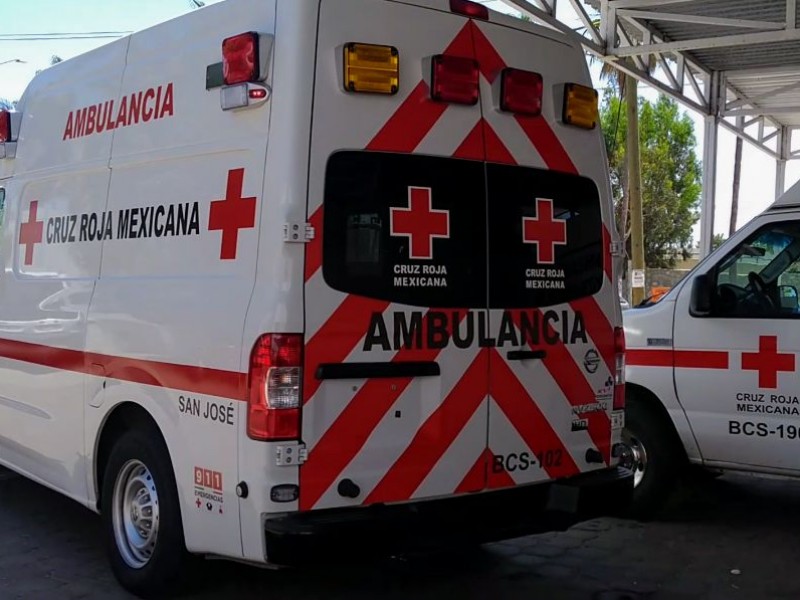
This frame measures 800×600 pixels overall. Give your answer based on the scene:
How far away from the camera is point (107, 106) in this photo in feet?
16.1

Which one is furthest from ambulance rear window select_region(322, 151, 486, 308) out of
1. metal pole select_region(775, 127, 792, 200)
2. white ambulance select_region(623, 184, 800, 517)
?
metal pole select_region(775, 127, 792, 200)

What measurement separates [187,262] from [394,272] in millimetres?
974

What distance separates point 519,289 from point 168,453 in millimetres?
1780

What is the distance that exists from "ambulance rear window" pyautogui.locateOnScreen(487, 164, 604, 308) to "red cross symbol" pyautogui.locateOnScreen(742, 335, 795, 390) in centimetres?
Result: 145

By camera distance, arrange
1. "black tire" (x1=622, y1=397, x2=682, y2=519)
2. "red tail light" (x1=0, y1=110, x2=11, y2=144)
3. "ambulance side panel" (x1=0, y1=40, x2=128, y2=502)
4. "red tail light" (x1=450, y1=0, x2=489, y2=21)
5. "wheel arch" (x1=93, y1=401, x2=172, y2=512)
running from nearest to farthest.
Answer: "red tail light" (x1=450, y1=0, x2=489, y2=21) < "wheel arch" (x1=93, y1=401, x2=172, y2=512) < "ambulance side panel" (x1=0, y1=40, x2=128, y2=502) < "red tail light" (x1=0, y1=110, x2=11, y2=144) < "black tire" (x1=622, y1=397, x2=682, y2=519)

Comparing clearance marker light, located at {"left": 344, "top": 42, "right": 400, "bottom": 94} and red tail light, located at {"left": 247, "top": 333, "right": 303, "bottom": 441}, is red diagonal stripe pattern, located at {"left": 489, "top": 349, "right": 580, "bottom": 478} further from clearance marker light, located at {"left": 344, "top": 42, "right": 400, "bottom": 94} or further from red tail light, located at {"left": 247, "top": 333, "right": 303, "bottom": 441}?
clearance marker light, located at {"left": 344, "top": 42, "right": 400, "bottom": 94}

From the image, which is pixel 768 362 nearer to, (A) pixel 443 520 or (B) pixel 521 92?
(B) pixel 521 92

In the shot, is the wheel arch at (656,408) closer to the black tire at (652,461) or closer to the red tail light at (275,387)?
the black tire at (652,461)

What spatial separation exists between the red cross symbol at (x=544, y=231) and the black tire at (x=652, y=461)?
80.9 inches

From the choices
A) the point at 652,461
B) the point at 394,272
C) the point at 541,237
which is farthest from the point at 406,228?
the point at 652,461

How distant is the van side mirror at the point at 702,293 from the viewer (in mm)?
5594

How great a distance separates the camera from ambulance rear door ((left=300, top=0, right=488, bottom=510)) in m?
3.72

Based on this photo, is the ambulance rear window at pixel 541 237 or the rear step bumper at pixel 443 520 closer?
the rear step bumper at pixel 443 520

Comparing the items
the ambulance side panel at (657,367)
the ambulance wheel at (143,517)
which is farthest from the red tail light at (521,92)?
the ambulance wheel at (143,517)
